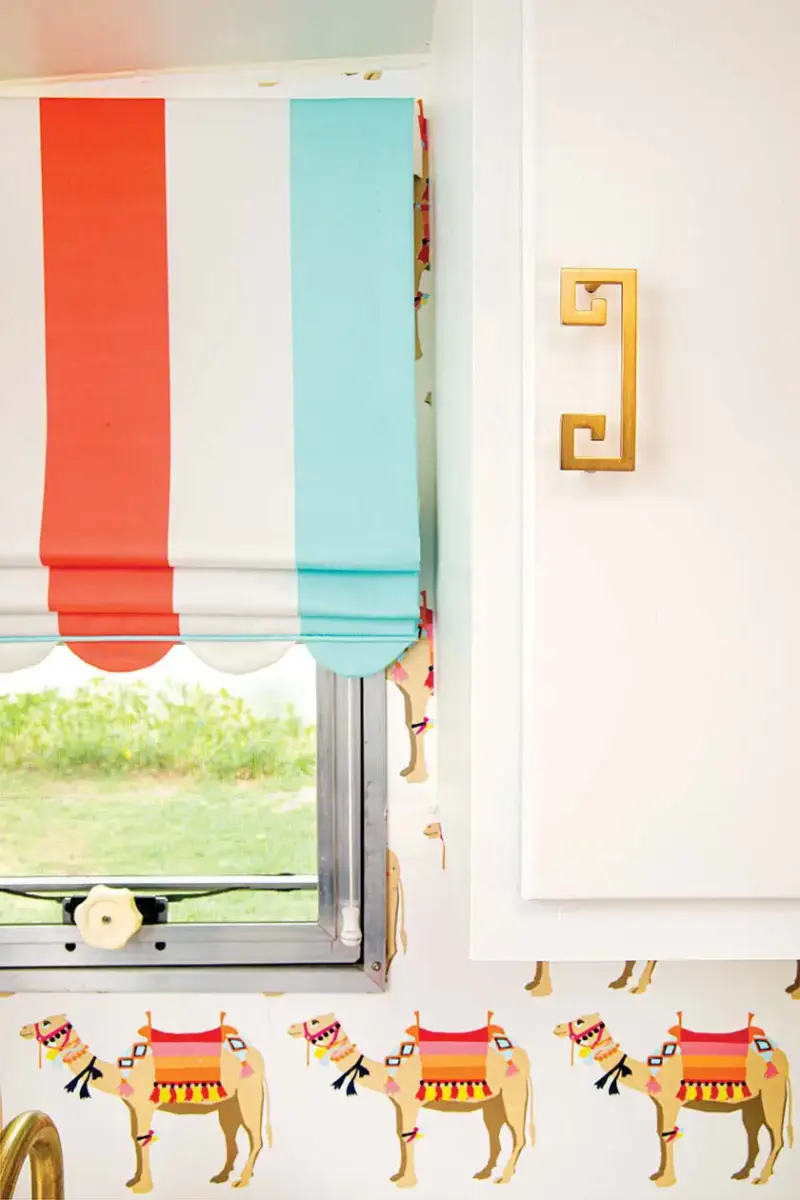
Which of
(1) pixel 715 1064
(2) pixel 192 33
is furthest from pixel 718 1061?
(2) pixel 192 33

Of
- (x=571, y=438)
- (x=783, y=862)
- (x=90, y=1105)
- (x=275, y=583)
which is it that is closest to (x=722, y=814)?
(x=783, y=862)

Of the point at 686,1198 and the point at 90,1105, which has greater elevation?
the point at 90,1105

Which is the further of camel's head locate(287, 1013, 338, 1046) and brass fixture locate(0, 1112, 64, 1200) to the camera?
camel's head locate(287, 1013, 338, 1046)

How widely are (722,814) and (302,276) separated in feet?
2.52

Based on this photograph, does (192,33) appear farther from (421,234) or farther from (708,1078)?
(708,1078)

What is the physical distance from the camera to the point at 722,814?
0.77 meters

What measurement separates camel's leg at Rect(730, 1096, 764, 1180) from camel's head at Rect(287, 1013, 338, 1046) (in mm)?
520

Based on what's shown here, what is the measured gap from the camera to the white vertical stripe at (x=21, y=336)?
3.85 feet

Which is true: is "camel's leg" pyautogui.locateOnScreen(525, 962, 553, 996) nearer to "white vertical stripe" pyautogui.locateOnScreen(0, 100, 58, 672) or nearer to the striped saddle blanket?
the striped saddle blanket

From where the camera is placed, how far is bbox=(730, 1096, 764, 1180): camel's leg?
126 cm

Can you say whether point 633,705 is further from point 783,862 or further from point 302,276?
point 302,276

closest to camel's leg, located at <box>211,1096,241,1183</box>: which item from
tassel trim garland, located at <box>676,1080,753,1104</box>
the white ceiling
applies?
tassel trim garland, located at <box>676,1080,753,1104</box>

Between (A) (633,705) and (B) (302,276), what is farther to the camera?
(B) (302,276)

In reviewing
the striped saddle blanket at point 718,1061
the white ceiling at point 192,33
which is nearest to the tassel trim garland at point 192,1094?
the striped saddle blanket at point 718,1061
